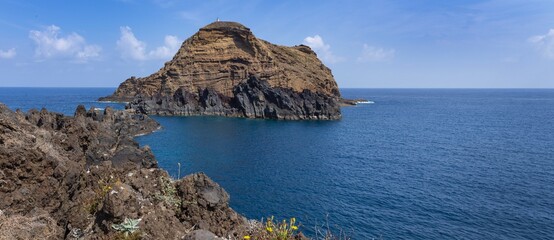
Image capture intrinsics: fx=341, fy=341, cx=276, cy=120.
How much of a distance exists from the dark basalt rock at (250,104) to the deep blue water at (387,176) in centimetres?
2966

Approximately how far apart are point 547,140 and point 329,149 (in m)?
46.5

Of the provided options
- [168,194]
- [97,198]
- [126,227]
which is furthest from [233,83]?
[126,227]

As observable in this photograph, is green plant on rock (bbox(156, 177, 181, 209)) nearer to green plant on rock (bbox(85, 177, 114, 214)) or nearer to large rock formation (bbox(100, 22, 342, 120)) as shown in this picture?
green plant on rock (bbox(85, 177, 114, 214))

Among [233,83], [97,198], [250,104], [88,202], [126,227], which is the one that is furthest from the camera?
[233,83]

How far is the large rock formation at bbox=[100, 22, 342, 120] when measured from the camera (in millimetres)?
116438

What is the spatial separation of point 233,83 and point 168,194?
12299 centimetres

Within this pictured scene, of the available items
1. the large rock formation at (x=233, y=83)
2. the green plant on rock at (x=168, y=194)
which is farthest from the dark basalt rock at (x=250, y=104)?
the green plant on rock at (x=168, y=194)

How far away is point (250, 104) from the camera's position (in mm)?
117500

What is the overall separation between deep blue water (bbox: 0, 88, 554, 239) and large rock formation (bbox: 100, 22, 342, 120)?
3287 centimetres

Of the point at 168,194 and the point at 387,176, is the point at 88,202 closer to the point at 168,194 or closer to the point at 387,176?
the point at 168,194

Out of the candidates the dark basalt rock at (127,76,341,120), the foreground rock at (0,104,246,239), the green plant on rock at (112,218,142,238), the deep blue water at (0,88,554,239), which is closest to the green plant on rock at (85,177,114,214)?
the foreground rock at (0,104,246,239)

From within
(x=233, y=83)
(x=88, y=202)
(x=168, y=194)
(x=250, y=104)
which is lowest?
(x=250, y=104)

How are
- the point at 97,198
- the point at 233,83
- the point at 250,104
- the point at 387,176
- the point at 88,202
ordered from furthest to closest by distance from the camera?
1. the point at 233,83
2. the point at 250,104
3. the point at 387,176
4. the point at 97,198
5. the point at 88,202

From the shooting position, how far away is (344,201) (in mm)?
35438
